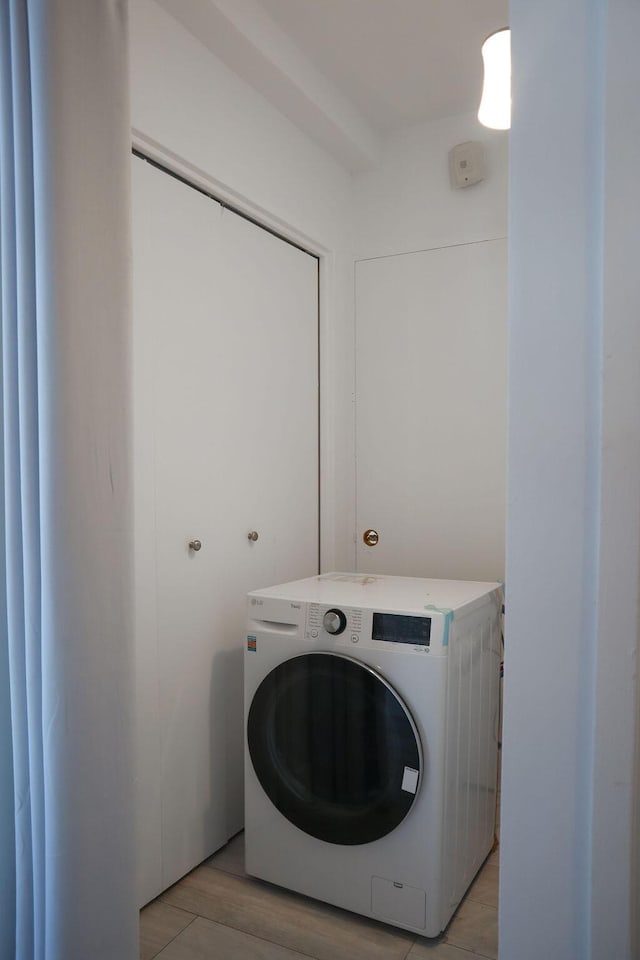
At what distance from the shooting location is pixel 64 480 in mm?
1096

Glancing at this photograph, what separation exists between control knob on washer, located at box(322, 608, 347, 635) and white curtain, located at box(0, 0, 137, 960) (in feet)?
2.06

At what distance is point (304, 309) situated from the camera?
252cm

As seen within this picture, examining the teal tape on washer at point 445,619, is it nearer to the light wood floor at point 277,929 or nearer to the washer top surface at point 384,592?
the washer top surface at point 384,592

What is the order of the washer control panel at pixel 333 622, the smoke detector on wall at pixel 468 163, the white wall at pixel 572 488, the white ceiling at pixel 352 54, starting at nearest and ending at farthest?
the white wall at pixel 572 488, the washer control panel at pixel 333 622, the white ceiling at pixel 352 54, the smoke detector on wall at pixel 468 163

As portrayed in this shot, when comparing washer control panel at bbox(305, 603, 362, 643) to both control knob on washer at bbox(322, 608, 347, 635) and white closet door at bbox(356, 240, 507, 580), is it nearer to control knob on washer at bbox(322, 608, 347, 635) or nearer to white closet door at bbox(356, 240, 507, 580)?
control knob on washer at bbox(322, 608, 347, 635)

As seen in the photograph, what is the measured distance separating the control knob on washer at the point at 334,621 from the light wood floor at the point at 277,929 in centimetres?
75

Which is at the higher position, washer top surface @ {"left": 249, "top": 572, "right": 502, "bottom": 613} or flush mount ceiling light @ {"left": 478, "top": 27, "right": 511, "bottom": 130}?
flush mount ceiling light @ {"left": 478, "top": 27, "right": 511, "bottom": 130}

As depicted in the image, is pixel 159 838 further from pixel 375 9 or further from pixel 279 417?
pixel 375 9

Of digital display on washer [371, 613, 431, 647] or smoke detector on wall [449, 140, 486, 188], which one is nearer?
digital display on washer [371, 613, 431, 647]

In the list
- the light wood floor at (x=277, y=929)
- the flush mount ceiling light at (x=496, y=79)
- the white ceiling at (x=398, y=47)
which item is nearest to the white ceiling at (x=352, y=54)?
the white ceiling at (x=398, y=47)

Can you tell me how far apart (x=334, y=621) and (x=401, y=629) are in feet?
0.57

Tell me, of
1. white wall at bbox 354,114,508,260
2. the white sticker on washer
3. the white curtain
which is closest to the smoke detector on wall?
white wall at bbox 354,114,508,260

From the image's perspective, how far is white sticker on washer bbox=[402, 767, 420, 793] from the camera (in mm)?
Answer: 1568

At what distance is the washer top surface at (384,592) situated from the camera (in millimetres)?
1706
